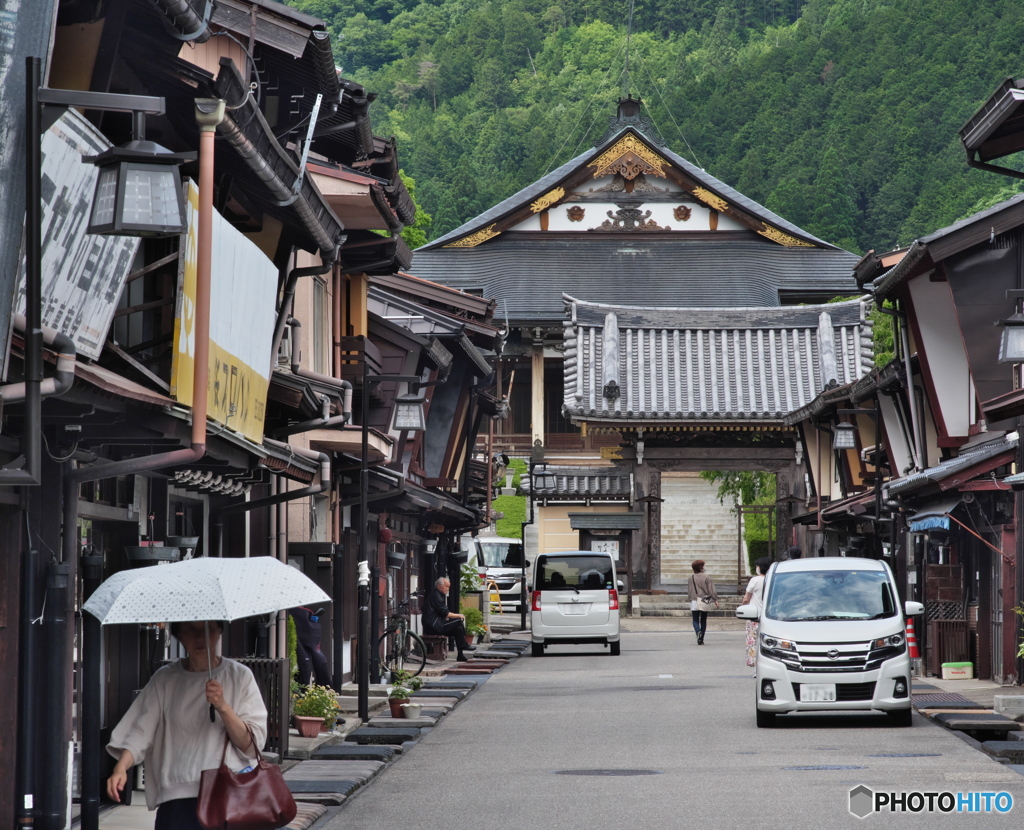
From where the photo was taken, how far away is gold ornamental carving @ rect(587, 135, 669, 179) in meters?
51.9

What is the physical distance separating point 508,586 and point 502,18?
199ft

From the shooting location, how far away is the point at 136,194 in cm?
712

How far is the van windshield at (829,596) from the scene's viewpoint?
16656mm

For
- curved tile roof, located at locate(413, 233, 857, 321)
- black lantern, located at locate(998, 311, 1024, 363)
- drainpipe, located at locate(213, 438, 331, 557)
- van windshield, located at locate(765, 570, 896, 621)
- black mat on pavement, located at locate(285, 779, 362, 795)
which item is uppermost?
curved tile roof, located at locate(413, 233, 857, 321)

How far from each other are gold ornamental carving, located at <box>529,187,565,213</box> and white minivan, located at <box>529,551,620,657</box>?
26249mm

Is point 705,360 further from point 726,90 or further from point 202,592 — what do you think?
point 726,90

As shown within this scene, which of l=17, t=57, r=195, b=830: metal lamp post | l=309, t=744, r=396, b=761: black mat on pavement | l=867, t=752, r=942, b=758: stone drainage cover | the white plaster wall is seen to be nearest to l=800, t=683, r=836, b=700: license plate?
l=867, t=752, r=942, b=758: stone drainage cover

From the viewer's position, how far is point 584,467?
157 feet

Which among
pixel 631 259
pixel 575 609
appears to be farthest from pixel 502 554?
pixel 575 609

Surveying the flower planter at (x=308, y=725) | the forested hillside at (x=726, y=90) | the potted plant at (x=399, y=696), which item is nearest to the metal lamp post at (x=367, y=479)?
the potted plant at (x=399, y=696)

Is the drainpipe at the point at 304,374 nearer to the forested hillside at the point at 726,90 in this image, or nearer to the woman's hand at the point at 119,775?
the woman's hand at the point at 119,775

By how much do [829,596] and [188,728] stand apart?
11118mm

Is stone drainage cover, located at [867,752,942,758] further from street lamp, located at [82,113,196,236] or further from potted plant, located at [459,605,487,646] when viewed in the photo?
potted plant, located at [459,605,487,646]

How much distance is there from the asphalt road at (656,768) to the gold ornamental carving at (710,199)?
34741mm
